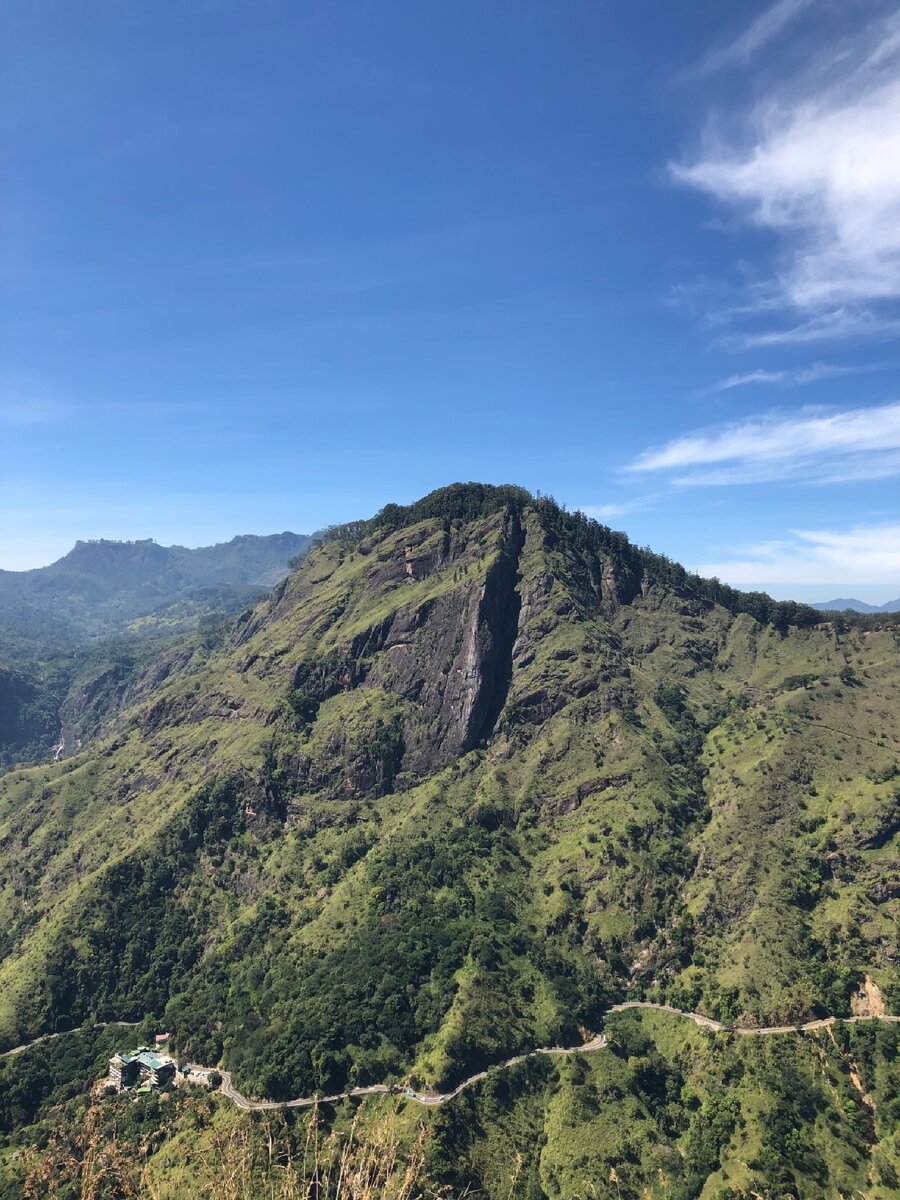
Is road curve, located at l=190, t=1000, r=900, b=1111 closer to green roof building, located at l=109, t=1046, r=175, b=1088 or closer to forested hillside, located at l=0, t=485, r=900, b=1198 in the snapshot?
forested hillside, located at l=0, t=485, r=900, b=1198

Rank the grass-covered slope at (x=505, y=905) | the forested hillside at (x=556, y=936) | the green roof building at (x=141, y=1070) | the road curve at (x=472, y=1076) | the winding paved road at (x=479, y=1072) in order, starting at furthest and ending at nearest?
the green roof building at (x=141, y=1070)
the grass-covered slope at (x=505, y=905)
the winding paved road at (x=479, y=1072)
the road curve at (x=472, y=1076)
the forested hillside at (x=556, y=936)

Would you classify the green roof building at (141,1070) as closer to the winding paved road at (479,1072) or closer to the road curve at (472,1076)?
the winding paved road at (479,1072)

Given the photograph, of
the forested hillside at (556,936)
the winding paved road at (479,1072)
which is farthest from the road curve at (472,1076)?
the forested hillside at (556,936)

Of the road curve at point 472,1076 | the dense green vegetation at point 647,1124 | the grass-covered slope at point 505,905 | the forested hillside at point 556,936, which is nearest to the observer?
the dense green vegetation at point 647,1124

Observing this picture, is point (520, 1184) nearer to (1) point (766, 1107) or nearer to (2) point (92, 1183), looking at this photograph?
(1) point (766, 1107)

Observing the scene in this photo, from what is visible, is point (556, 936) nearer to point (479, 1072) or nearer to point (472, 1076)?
point (479, 1072)

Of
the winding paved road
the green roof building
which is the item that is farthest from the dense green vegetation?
the green roof building

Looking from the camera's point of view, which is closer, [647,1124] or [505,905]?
[647,1124]

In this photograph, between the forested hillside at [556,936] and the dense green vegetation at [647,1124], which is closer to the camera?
the dense green vegetation at [647,1124]

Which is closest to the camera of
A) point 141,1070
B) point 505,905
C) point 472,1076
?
point 472,1076

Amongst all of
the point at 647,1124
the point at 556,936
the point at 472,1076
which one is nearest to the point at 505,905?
the point at 556,936

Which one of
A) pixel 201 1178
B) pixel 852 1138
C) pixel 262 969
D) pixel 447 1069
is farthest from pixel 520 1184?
pixel 201 1178
